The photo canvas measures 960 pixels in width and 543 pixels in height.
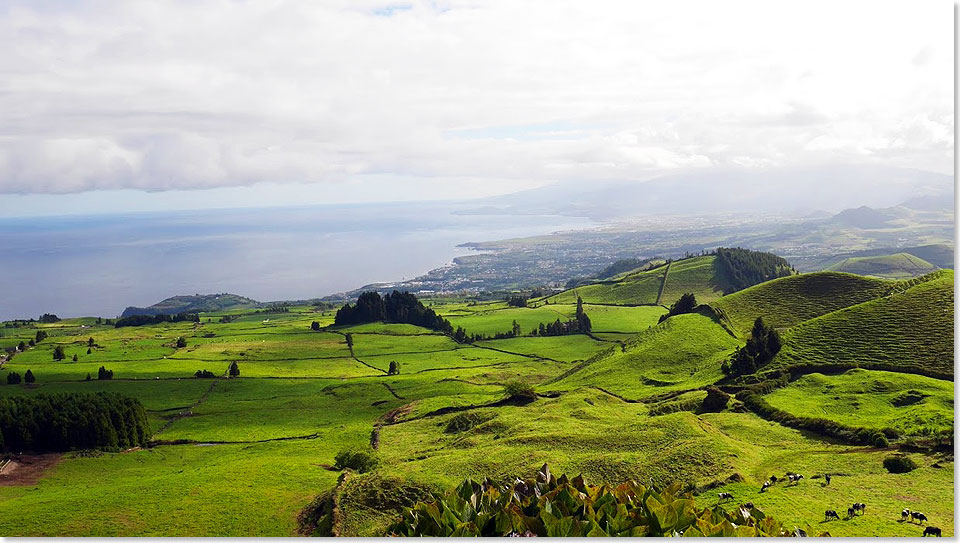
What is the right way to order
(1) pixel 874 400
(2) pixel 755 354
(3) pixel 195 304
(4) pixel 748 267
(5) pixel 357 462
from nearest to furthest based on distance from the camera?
(5) pixel 357 462 < (1) pixel 874 400 < (2) pixel 755 354 < (4) pixel 748 267 < (3) pixel 195 304

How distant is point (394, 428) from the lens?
120 feet

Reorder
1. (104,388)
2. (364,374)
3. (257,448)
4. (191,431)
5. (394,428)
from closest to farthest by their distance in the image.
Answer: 1. (257,448)
2. (394,428)
3. (191,431)
4. (104,388)
5. (364,374)

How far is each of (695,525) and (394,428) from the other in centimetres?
3008

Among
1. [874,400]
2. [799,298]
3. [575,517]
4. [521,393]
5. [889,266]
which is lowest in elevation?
[889,266]

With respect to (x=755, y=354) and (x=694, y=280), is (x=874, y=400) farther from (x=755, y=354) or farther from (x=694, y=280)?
(x=694, y=280)

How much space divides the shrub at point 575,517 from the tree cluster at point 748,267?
115 metres

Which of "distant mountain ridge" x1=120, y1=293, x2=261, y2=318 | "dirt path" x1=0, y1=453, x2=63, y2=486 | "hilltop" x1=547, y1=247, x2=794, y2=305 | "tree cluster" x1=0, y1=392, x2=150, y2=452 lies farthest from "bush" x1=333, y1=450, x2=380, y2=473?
"distant mountain ridge" x1=120, y1=293, x2=261, y2=318

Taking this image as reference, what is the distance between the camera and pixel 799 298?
2174 inches

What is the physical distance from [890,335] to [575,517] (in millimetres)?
34469

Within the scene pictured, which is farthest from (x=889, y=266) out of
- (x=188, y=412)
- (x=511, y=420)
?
(x=188, y=412)

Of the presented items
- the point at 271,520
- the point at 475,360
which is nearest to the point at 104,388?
the point at 475,360

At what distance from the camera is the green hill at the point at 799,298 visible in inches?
2030

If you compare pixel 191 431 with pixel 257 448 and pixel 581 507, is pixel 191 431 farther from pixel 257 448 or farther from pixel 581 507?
pixel 581 507

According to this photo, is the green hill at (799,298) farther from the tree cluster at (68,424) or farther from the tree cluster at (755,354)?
the tree cluster at (68,424)
